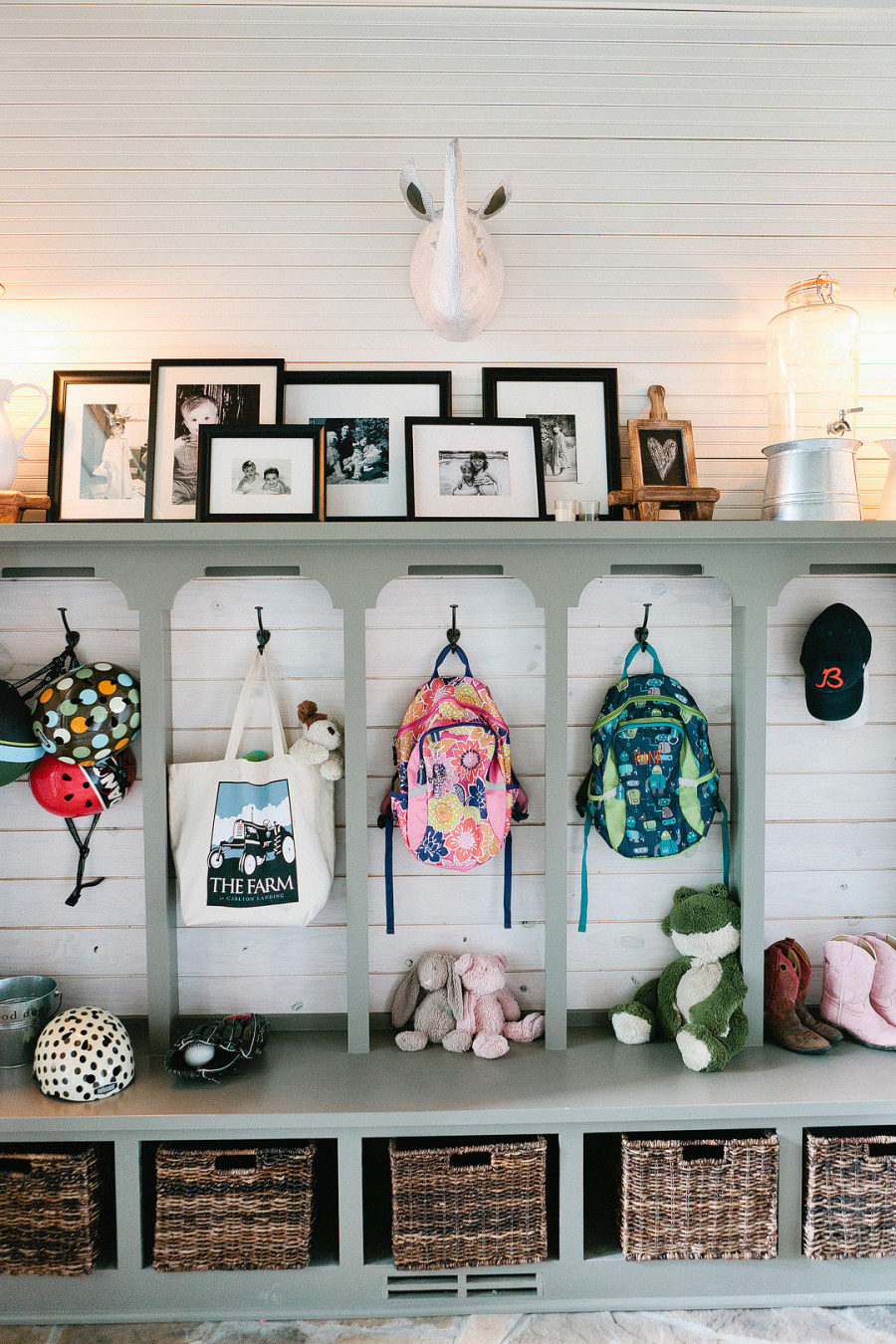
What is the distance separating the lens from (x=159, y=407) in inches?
77.9

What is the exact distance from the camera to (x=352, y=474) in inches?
78.5

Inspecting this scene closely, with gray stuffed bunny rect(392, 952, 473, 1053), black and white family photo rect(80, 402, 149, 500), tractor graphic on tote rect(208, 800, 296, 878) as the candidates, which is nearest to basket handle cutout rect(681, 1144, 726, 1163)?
gray stuffed bunny rect(392, 952, 473, 1053)

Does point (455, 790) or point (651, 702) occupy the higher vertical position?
point (651, 702)

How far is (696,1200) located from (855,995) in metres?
0.60

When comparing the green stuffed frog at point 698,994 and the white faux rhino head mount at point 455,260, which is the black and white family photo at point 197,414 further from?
the green stuffed frog at point 698,994

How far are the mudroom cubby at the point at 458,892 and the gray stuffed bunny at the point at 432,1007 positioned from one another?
0.06 meters

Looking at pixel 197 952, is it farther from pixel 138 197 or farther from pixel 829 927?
pixel 138 197

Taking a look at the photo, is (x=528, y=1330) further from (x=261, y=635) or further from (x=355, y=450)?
(x=355, y=450)

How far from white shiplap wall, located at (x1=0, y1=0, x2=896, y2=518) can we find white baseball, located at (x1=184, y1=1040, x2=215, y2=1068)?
52.5 inches

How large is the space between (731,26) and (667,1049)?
7.60ft

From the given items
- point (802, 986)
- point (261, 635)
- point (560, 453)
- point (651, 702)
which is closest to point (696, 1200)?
point (802, 986)

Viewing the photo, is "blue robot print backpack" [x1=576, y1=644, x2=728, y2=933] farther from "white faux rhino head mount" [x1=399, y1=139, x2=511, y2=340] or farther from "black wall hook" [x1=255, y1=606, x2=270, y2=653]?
"white faux rhino head mount" [x1=399, y1=139, x2=511, y2=340]

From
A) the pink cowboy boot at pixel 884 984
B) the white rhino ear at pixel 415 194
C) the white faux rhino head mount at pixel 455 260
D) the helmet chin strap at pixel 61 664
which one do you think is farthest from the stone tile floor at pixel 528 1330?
the white rhino ear at pixel 415 194

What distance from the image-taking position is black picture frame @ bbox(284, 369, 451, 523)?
2.00 metres
